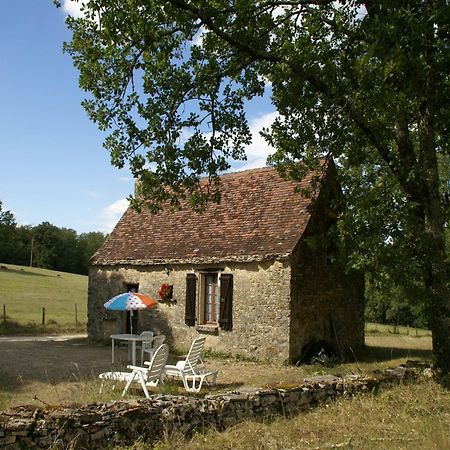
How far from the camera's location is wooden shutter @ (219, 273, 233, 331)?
682 inches

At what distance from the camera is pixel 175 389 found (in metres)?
11.0

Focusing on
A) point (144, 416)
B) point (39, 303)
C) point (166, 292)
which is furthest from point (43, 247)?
point (144, 416)

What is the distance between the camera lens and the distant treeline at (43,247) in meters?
76.4

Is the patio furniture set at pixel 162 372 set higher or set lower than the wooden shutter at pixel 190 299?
lower

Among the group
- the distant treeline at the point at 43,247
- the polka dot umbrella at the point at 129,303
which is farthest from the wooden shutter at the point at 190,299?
the distant treeline at the point at 43,247

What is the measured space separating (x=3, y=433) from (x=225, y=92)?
916 centimetres

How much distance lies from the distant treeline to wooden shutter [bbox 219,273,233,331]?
60383 millimetres

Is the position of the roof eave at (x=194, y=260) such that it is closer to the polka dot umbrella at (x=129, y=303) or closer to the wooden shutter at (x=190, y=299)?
the wooden shutter at (x=190, y=299)

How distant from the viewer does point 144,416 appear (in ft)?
23.7

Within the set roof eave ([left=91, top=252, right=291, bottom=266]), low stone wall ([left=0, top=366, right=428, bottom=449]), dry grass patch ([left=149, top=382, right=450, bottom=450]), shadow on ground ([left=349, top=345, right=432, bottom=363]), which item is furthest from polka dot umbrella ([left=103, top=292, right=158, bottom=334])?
shadow on ground ([left=349, top=345, right=432, bottom=363])

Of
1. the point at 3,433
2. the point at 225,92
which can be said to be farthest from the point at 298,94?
the point at 3,433

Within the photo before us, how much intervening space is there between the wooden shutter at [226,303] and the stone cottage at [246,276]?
3cm

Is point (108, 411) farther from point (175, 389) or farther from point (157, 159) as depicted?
point (157, 159)

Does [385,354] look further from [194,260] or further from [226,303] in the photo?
[194,260]
